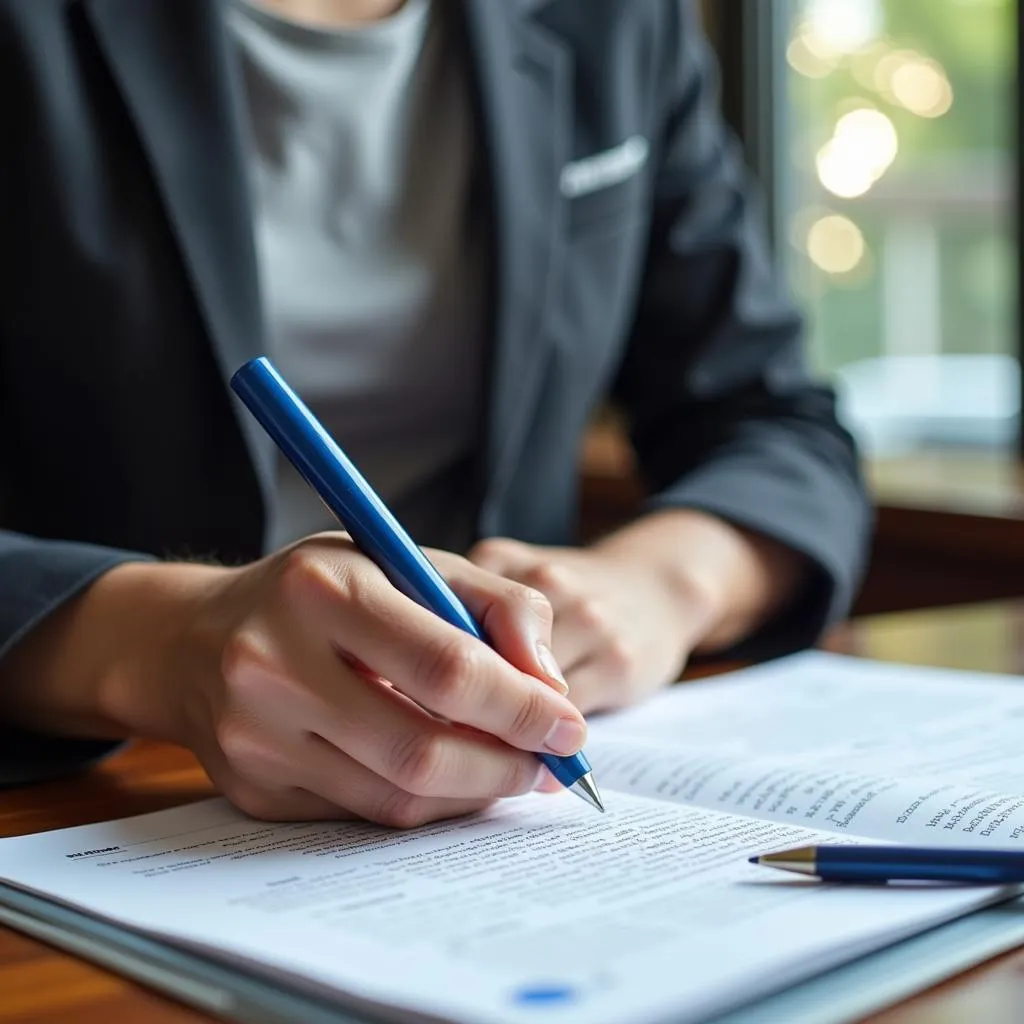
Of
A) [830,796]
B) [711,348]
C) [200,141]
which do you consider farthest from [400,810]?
[711,348]

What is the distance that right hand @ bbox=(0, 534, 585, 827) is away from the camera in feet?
1.61

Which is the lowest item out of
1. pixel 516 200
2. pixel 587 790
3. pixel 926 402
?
pixel 926 402

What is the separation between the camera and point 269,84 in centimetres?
97

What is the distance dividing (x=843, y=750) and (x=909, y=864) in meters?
0.19

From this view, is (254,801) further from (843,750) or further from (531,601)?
(843,750)

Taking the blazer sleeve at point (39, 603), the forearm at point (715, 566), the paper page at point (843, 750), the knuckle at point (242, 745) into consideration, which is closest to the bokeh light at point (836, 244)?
the forearm at point (715, 566)

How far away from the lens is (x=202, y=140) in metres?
0.88

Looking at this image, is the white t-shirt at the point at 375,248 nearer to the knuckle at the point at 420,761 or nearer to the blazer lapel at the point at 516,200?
the blazer lapel at the point at 516,200

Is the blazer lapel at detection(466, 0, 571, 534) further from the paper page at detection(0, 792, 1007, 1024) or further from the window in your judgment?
the window

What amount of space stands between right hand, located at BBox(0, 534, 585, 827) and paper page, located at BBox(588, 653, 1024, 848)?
0.25 feet

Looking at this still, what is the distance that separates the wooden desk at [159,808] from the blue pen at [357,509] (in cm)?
15

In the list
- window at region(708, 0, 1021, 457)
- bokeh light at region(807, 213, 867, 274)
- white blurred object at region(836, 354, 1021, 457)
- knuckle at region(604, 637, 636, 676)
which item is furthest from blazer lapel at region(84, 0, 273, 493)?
bokeh light at region(807, 213, 867, 274)

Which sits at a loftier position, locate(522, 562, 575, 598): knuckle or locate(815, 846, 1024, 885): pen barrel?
locate(522, 562, 575, 598): knuckle

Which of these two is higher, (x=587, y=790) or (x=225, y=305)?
(x=225, y=305)
